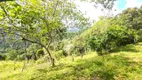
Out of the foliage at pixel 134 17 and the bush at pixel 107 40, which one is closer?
the bush at pixel 107 40

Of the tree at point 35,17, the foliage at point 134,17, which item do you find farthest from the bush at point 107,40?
the foliage at point 134,17

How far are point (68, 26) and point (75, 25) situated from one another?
0.60 meters

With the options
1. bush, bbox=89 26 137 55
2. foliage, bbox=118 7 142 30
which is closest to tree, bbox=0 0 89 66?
bush, bbox=89 26 137 55

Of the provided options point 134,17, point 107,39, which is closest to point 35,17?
point 107,39

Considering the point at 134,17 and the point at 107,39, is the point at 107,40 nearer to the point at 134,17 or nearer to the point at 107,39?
the point at 107,39

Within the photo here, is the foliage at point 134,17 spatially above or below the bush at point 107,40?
above

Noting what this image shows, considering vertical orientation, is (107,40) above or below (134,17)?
below

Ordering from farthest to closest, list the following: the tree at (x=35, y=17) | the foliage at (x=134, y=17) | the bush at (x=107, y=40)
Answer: the foliage at (x=134, y=17)
the bush at (x=107, y=40)
the tree at (x=35, y=17)

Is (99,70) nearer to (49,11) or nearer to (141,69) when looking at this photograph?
(141,69)

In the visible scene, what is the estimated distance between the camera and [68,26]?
16.2m

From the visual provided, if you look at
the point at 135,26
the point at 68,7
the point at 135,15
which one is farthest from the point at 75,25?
the point at 135,15

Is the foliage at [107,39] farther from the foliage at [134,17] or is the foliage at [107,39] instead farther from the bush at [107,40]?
the foliage at [134,17]

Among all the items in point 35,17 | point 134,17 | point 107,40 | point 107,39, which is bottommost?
point 107,40

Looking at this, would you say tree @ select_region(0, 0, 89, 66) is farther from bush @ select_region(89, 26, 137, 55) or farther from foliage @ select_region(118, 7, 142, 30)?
foliage @ select_region(118, 7, 142, 30)
